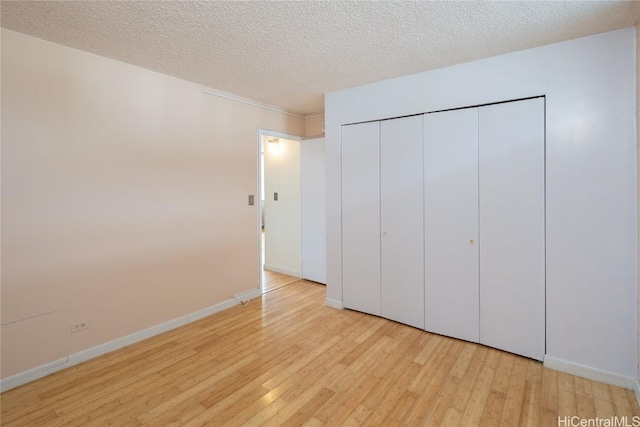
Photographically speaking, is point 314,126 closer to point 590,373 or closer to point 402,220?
point 402,220

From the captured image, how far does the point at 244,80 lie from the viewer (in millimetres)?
3162

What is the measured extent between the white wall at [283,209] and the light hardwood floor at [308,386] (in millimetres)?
2012

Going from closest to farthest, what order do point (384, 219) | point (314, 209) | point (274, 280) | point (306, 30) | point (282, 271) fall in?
point (306, 30)
point (384, 219)
point (314, 209)
point (274, 280)
point (282, 271)

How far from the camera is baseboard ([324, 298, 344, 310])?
3.62 metres

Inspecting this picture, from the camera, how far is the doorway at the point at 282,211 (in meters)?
4.82

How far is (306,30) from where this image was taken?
2.18 metres

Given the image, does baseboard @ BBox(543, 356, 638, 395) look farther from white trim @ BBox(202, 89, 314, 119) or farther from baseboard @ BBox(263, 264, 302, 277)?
white trim @ BBox(202, 89, 314, 119)

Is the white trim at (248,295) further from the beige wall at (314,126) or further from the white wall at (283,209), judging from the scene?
the beige wall at (314,126)

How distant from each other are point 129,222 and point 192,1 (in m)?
1.93

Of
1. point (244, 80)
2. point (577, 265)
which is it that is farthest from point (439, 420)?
point (244, 80)

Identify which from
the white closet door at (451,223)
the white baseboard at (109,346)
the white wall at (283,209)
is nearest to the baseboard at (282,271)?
the white wall at (283,209)

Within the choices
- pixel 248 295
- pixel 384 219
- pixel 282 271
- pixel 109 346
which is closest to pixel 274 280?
pixel 282 271

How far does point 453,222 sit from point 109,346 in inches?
129

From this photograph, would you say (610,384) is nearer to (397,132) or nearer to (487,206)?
(487,206)
